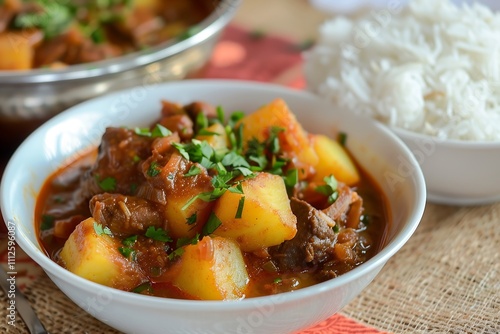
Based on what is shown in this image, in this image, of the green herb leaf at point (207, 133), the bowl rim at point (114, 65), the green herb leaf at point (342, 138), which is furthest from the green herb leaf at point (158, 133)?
the green herb leaf at point (342, 138)

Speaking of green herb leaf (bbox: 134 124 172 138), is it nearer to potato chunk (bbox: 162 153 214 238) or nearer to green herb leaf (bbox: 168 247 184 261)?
potato chunk (bbox: 162 153 214 238)

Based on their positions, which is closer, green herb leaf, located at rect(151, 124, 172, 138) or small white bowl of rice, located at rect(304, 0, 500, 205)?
green herb leaf, located at rect(151, 124, 172, 138)

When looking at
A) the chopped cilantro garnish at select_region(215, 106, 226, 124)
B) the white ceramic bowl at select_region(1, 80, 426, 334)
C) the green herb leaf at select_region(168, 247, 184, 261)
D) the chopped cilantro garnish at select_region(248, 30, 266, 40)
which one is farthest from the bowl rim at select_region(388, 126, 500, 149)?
the chopped cilantro garnish at select_region(248, 30, 266, 40)

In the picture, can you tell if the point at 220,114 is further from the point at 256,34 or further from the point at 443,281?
the point at 256,34

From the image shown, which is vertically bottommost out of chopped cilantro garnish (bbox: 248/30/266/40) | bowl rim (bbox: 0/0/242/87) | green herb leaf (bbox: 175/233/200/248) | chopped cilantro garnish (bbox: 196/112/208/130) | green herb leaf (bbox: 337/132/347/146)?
chopped cilantro garnish (bbox: 248/30/266/40)

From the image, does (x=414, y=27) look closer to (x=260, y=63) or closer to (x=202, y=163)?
(x=260, y=63)
